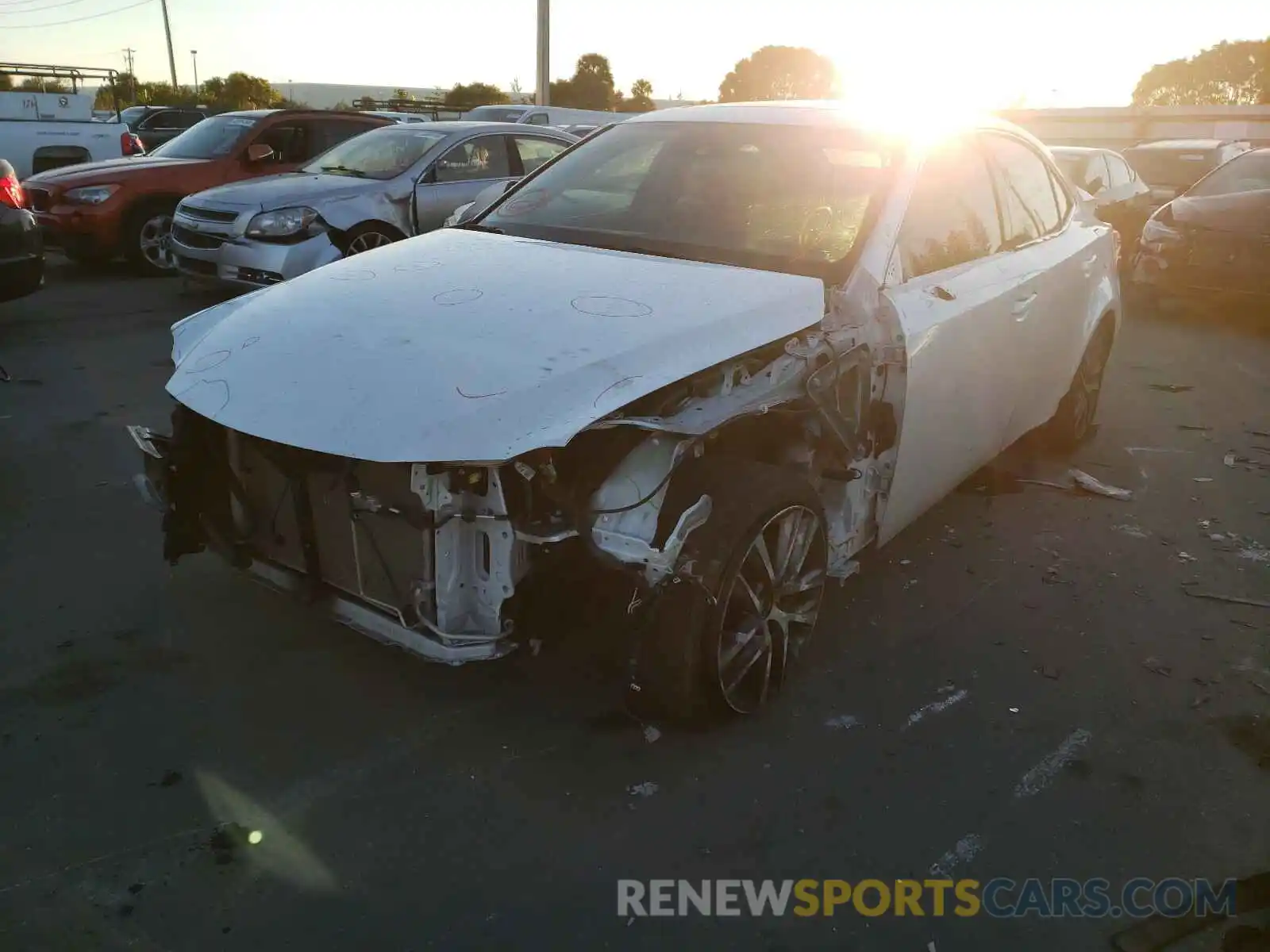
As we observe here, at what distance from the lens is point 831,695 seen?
3271 mm

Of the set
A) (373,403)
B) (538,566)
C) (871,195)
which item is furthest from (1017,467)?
(373,403)

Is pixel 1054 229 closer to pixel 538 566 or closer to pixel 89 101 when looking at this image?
pixel 538 566

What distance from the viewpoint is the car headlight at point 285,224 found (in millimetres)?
7844

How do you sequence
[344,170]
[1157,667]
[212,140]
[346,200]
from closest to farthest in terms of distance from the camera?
[1157,667]
[346,200]
[344,170]
[212,140]

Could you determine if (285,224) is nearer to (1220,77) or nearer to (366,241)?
(366,241)

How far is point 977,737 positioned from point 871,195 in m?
1.93

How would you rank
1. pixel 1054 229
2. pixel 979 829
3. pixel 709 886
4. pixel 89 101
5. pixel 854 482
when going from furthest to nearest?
pixel 89 101 < pixel 1054 229 < pixel 854 482 < pixel 979 829 < pixel 709 886

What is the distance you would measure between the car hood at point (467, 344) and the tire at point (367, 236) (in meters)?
4.78

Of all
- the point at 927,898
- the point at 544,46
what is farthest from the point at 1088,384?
the point at 544,46

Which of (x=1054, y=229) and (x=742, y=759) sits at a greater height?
(x=1054, y=229)

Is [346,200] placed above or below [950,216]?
below

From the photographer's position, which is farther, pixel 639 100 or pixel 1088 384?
pixel 639 100

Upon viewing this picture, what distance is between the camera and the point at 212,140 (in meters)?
10.3

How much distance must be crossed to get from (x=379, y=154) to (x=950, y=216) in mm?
6336
